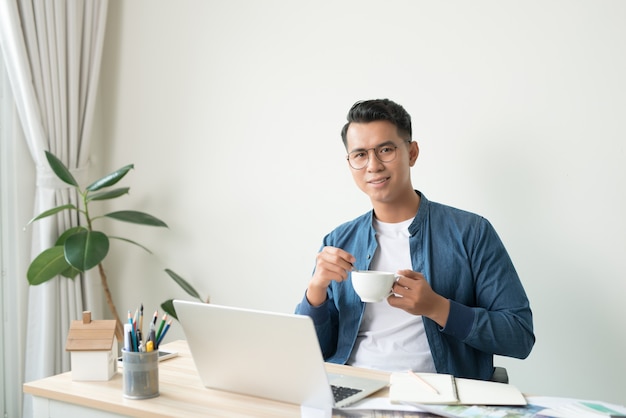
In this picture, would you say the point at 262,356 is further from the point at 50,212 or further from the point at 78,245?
the point at 50,212

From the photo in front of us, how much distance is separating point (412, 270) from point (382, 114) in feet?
1.58

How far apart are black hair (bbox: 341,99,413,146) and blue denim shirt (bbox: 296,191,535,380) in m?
0.24

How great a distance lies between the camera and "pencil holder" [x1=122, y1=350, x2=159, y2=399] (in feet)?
4.40

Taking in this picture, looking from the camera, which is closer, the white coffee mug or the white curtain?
the white coffee mug

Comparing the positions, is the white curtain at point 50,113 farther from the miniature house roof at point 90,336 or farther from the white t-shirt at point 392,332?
the white t-shirt at point 392,332

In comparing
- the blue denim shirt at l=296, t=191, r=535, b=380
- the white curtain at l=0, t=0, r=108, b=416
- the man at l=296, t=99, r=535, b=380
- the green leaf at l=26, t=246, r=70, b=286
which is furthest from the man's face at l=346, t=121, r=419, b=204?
the white curtain at l=0, t=0, r=108, b=416

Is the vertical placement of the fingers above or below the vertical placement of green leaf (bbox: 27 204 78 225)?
below

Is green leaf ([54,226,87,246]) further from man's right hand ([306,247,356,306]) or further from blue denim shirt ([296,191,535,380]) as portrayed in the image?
man's right hand ([306,247,356,306])

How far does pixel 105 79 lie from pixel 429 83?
5.43ft

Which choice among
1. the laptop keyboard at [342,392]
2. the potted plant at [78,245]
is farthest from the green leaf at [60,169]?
the laptop keyboard at [342,392]

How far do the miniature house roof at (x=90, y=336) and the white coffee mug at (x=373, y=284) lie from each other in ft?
1.94

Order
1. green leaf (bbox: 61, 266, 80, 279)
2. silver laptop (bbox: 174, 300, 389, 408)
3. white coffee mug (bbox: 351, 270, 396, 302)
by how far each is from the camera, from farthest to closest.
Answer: green leaf (bbox: 61, 266, 80, 279) → white coffee mug (bbox: 351, 270, 396, 302) → silver laptop (bbox: 174, 300, 389, 408)

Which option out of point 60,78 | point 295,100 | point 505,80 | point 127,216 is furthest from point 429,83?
point 60,78

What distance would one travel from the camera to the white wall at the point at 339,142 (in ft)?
6.81
